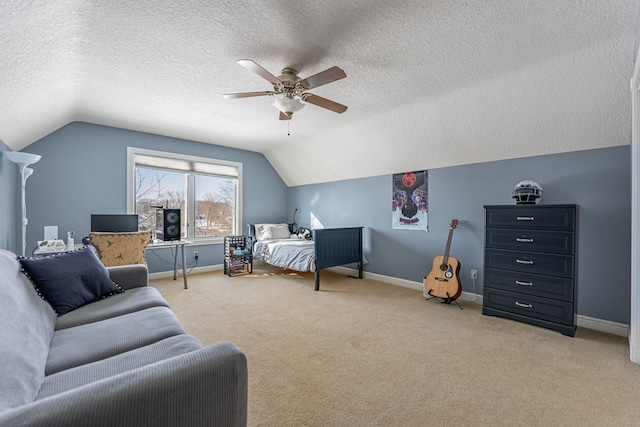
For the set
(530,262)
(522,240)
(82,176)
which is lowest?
(530,262)

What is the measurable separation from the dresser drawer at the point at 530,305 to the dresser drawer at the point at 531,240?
0.47 meters

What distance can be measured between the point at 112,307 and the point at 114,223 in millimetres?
2366

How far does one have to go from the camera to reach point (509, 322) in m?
2.77

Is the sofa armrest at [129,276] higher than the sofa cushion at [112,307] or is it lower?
higher

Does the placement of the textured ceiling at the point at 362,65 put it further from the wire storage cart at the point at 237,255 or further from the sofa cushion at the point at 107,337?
the wire storage cart at the point at 237,255

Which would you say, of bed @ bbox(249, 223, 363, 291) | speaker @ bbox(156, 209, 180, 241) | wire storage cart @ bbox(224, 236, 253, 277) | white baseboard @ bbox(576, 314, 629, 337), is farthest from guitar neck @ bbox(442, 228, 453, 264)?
speaker @ bbox(156, 209, 180, 241)

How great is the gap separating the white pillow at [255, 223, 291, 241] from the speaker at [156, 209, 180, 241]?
61.6 inches

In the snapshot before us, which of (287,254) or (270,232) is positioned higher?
(270,232)

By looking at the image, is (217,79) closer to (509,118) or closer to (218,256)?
(509,118)

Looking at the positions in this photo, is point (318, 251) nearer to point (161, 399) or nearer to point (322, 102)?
point (322, 102)

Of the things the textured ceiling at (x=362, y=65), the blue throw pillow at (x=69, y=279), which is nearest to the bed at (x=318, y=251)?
the textured ceiling at (x=362, y=65)

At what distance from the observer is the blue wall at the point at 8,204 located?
2.73 m

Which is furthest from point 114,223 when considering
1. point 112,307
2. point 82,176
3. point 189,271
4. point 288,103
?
point 288,103

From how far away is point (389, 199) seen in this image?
443 cm
